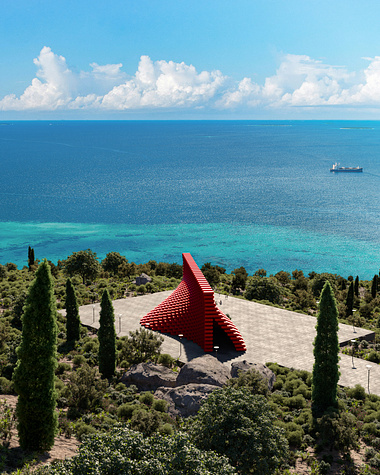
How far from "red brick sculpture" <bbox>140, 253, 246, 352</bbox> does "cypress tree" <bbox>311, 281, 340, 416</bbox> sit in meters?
8.94

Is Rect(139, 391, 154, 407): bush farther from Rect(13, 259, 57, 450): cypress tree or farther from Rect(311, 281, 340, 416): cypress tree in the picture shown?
Rect(311, 281, 340, 416): cypress tree

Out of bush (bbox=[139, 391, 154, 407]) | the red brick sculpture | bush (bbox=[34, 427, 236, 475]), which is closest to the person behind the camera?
bush (bbox=[34, 427, 236, 475])

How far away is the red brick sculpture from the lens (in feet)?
106

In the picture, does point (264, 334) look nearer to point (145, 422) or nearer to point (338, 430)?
point (338, 430)

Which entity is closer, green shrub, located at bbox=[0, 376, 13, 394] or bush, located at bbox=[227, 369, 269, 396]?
green shrub, located at bbox=[0, 376, 13, 394]

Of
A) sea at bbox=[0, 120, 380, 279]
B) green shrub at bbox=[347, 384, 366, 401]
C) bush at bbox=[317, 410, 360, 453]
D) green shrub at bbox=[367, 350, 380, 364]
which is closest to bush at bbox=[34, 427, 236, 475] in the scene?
bush at bbox=[317, 410, 360, 453]

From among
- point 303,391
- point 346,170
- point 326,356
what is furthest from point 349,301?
point 346,170

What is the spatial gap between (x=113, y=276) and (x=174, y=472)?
42.3m

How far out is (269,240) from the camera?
89.0 m

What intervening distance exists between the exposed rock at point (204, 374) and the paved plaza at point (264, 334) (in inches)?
147

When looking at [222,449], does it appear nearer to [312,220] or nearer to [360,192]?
[312,220]

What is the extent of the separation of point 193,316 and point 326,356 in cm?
1275

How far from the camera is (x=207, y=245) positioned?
282 ft

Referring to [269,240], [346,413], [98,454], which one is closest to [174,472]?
[98,454]
